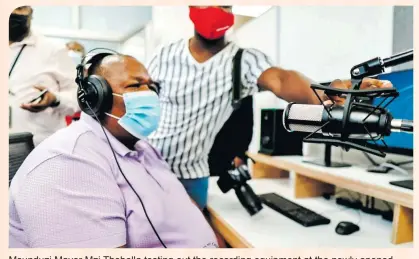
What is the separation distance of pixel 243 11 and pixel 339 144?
472 mm

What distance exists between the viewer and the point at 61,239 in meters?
0.55

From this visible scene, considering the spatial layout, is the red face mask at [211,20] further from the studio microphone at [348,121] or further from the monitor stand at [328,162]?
the monitor stand at [328,162]

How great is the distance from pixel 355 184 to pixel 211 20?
54 centimetres

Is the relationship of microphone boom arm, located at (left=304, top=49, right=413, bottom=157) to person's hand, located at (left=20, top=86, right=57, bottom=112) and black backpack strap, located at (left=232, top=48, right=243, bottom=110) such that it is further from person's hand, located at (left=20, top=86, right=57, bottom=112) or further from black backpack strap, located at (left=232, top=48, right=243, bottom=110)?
person's hand, located at (left=20, top=86, right=57, bottom=112)

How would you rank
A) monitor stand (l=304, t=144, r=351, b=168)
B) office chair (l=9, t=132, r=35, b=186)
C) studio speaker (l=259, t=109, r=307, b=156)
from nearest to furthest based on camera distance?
office chair (l=9, t=132, r=35, b=186) → monitor stand (l=304, t=144, r=351, b=168) → studio speaker (l=259, t=109, r=307, b=156)

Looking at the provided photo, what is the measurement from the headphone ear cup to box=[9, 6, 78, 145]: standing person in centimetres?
7

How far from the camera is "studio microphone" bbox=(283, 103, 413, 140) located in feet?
1.29

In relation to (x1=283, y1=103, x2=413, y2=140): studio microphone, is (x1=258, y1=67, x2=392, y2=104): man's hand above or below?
above

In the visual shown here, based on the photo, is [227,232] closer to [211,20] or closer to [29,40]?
[211,20]

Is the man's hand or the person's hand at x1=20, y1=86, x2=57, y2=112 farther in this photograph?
the person's hand at x1=20, y1=86, x2=57, y2=112

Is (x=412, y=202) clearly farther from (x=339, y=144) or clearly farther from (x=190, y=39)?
(x=190, y=39)

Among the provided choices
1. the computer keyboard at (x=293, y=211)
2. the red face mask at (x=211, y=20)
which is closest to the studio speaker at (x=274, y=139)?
the computer keyboard at (x=293, y=211)

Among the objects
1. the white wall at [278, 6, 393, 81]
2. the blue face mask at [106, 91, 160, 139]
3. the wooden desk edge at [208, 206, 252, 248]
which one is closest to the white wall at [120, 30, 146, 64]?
the blue face mask at [106, 91, 160, 139]

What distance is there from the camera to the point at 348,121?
40 centimetres
